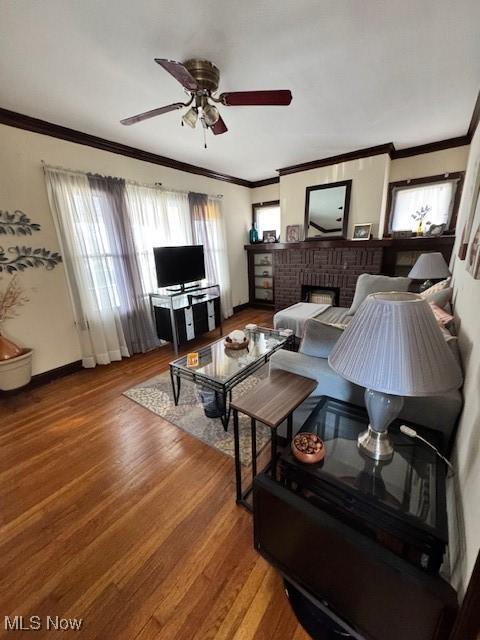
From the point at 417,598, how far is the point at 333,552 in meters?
0.24

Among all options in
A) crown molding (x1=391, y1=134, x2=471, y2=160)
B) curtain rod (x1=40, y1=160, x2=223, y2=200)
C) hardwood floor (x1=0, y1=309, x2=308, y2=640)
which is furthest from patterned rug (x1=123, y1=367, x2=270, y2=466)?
crown molding (x1=391, y1=134, x2=471, y2=160)

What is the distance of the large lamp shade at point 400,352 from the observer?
743mm

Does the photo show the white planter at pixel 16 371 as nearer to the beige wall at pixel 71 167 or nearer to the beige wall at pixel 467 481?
the beige wall at pixel 71 167

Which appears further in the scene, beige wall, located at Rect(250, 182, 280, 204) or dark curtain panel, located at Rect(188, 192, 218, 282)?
beige wall, located at Rect(250, 182, 280, 204)

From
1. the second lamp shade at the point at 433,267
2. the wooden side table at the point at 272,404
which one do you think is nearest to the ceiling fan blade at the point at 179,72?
the wooden side table at the point at 272,404

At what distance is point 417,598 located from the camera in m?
0.67

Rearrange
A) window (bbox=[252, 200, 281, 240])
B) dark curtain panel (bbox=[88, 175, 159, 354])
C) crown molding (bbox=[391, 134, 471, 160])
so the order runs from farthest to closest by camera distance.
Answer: window (bbox=[252, 200, 281, 240]) < crown molding (bbox=[391, 134, 471, 160]) < dark curtain panel (bbox=[88, 175, 159, 354])

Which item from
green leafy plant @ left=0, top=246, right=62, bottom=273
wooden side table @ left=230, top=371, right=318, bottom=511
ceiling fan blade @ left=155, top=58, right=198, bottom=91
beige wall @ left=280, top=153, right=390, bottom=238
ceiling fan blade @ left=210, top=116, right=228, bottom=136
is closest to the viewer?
wooden side table @ left=230, top=371, right=318, bottom=511

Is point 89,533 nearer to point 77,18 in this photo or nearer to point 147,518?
point 147,518

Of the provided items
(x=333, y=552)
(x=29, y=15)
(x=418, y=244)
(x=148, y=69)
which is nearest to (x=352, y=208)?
(x=418, y=244)

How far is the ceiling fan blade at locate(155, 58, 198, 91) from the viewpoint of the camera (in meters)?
1.25

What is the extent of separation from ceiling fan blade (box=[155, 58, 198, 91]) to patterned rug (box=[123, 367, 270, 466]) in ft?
7.27

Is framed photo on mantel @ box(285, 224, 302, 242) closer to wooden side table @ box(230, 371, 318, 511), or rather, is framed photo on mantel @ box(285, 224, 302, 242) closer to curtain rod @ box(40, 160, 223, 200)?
curtain rod @ box(40, 160, 223, 200)

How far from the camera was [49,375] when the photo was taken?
276 cm
